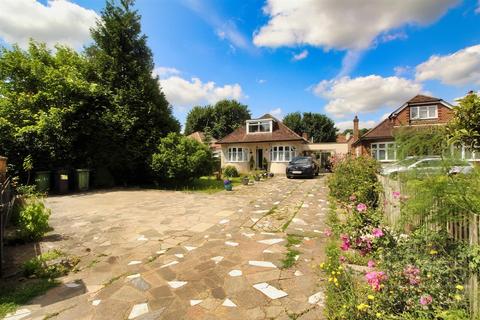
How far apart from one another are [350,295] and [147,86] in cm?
1515

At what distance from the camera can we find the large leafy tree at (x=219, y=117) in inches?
1788

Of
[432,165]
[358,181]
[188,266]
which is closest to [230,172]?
[358,181]

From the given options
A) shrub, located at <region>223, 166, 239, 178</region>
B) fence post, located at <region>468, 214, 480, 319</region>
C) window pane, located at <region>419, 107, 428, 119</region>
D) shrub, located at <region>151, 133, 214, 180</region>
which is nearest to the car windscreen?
shrub, located at <region>223, 166, 239, 178</region>

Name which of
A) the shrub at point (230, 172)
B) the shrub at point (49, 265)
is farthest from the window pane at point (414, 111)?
the shrub at point (49, 265)

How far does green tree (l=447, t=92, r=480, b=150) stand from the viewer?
4.20 m

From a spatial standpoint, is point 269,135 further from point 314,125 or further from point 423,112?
point 314,125

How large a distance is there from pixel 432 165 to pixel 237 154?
23059 mm

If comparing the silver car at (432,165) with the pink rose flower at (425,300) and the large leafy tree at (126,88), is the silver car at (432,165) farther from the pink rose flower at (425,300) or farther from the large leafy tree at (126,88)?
the large leafy tree at (126,88)

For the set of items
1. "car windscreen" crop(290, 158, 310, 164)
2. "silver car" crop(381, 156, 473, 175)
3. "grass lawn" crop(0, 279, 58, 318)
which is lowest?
"grass lawn" crop(0, 279, 58, 318)

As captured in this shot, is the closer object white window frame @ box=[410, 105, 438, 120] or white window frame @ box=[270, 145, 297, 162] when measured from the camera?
white window frame @ box=[410, 105, 438, 120]

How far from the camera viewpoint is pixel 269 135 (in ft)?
81.5

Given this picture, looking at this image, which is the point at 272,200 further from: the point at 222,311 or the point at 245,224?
the point at 222,311

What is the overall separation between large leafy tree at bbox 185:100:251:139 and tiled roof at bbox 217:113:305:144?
1814cm

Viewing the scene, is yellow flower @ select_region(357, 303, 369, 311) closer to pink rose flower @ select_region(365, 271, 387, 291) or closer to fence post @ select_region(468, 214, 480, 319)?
pink rose flower @ select_region(365, 271, 387, 291)
